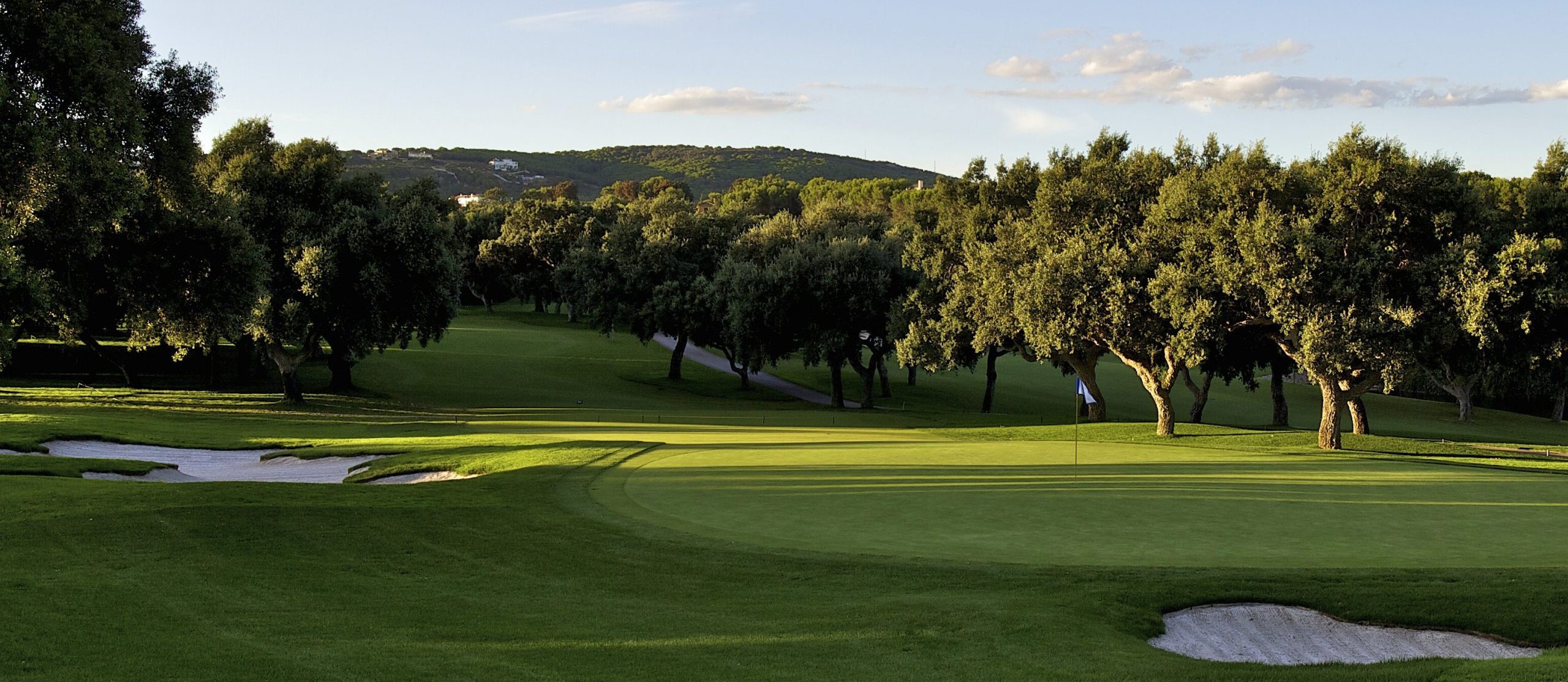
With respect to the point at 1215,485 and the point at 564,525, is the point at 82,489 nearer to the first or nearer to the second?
the point at 564,525

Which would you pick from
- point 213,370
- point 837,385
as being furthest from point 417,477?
point 837,385

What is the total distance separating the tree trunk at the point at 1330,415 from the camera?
3566cm

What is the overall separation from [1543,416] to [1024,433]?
53.7 meters

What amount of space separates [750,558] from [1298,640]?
638 cm

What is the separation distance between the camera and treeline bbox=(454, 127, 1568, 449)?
112 ft

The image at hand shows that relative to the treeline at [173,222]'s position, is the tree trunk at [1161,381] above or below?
below

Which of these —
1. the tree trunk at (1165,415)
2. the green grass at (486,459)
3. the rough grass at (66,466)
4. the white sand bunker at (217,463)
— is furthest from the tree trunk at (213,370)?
the tree trunk at (1165,415)

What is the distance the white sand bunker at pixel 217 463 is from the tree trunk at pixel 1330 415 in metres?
28.3

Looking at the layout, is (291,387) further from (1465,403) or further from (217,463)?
(1465,403)

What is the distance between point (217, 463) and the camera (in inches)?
1127

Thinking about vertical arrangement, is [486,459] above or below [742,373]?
below

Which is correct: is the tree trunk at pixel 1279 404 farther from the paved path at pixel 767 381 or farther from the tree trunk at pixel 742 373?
the tree trunk at pixel 742 373

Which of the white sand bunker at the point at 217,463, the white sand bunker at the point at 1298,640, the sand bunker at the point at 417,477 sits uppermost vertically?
the white sand bunker at the point at 1298,640

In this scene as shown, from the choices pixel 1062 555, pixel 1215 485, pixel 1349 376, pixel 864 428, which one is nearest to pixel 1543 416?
pixel 1349 376
